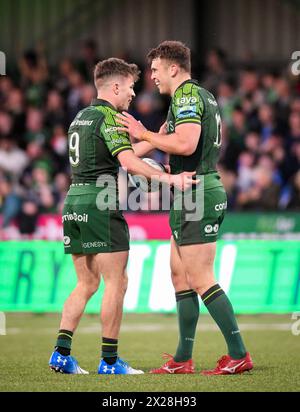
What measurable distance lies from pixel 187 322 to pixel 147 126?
1085 centimetres

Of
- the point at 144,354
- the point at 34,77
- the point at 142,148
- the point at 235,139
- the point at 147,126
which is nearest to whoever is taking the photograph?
the point at 142,148

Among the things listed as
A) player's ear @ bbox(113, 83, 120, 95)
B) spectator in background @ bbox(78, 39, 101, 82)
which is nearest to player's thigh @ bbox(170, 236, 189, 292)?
player's ear @ bbox(113, 83, 120, 95)

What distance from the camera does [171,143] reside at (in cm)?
809

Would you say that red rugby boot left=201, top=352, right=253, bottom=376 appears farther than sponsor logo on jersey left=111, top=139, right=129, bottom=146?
No

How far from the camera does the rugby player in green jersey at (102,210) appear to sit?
27.2 ft

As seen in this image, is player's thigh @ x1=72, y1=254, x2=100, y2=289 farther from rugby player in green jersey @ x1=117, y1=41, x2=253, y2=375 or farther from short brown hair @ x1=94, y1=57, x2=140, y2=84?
short brown hair @ x1=94, y1=57, x2=140, y2=84

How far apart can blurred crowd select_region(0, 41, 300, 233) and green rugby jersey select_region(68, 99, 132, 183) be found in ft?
25.9

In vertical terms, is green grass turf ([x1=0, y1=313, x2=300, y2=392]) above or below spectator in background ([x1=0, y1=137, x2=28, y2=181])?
below

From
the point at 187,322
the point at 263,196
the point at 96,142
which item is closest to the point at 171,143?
the point at 96,142

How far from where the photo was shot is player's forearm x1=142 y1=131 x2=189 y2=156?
8.05 m

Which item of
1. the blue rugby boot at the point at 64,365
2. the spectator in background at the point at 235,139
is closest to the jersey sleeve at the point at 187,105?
the blue rugby boot at the point at 64,365

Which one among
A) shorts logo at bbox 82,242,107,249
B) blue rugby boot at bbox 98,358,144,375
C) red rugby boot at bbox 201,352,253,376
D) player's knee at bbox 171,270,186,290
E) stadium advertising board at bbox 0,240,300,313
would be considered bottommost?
stadium advertising board at bbox 0,240,300,313

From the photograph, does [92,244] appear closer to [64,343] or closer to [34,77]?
[64,343]
